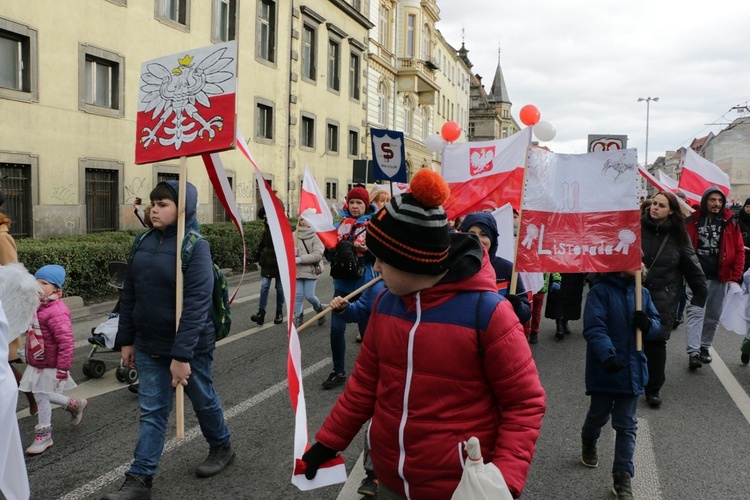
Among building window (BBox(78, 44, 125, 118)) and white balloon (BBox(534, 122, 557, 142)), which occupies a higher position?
building window (BBox(78, 44, 125, 118))

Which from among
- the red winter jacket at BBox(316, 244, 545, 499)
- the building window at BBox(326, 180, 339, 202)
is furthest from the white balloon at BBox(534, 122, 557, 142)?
the building window at BBox(326, 180, 339, 202)

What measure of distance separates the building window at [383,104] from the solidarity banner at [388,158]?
23801 millimetres

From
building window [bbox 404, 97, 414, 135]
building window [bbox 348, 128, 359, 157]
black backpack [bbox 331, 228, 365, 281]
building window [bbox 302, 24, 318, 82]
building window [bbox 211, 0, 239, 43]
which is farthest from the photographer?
building window [bbox 404, 97, 414, 135]

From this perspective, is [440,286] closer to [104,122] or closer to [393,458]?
[393,458]

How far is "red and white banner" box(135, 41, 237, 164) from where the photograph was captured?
3928 millimetres

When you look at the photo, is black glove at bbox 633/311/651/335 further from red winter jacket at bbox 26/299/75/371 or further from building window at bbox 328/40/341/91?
building window at bbox 328/40/341/91

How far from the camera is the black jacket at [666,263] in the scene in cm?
548

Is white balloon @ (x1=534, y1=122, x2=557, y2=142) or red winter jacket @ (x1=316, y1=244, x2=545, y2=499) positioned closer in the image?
red winter jacket @ (x1=316, y1=244, x2=545, y2=499)

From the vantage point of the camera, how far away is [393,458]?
2201 millimetres

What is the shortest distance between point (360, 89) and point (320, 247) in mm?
23454

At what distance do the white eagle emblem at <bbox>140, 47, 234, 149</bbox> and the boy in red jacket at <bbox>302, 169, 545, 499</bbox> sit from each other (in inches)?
87.5

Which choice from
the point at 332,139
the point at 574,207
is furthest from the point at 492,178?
the point at 332,139

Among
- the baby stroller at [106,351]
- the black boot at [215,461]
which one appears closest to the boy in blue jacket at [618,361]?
the black boot at [215,461]

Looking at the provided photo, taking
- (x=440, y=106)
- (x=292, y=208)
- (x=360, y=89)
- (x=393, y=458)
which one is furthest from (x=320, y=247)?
(x=440, y=106)
